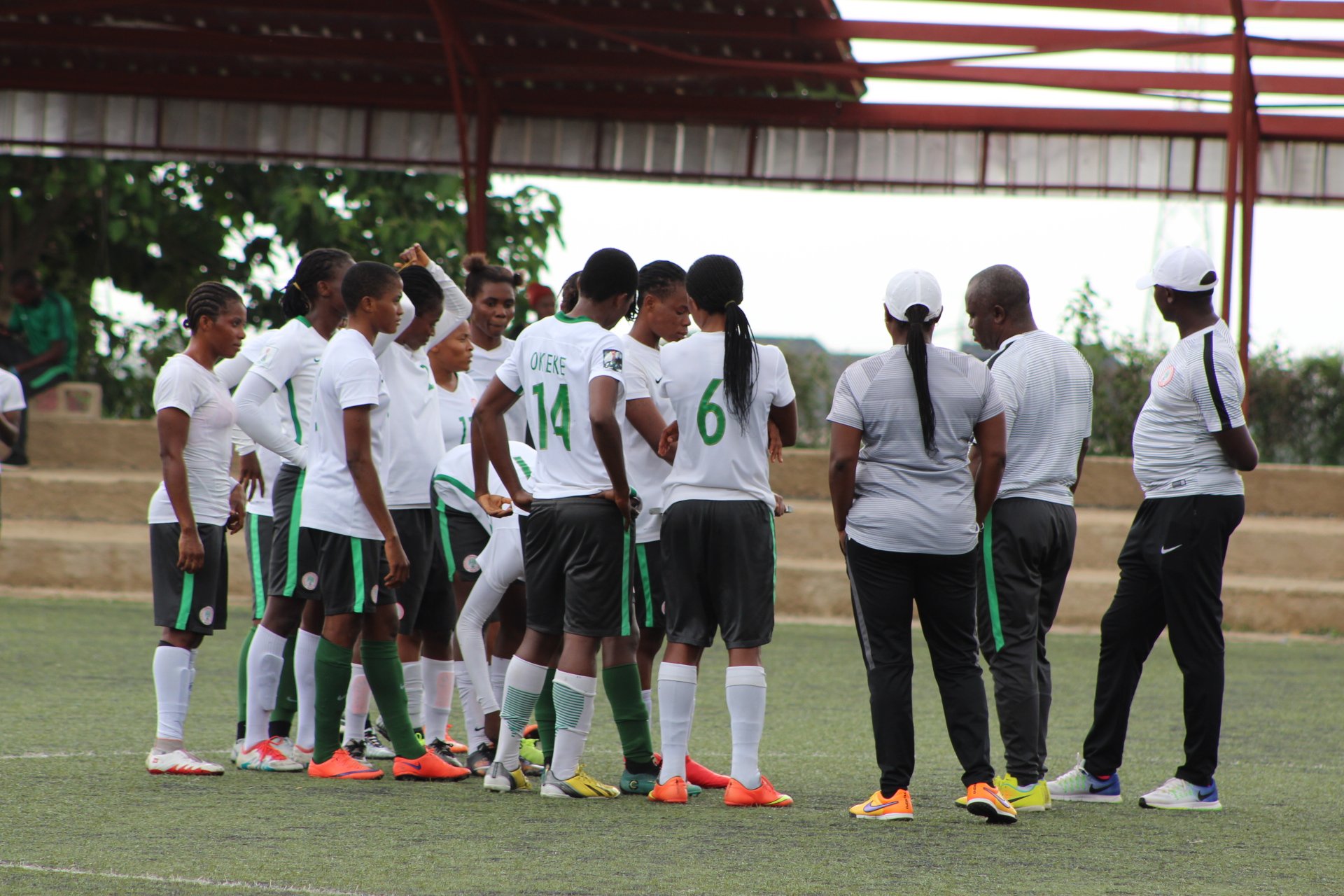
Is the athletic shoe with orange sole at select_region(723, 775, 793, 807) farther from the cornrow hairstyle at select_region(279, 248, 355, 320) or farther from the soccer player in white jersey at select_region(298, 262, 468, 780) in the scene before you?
the cornrow hairstyle at select_region(279, 248, 355, 320)

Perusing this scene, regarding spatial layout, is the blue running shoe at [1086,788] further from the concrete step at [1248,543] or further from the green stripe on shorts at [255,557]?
the concrete step at [1248,543]

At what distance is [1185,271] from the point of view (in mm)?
5660

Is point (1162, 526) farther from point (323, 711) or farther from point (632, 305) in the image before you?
point (323, 711)

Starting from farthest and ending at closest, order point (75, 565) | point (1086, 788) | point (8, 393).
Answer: point (75, 565) < point (8, 393) < point (1086, 788)

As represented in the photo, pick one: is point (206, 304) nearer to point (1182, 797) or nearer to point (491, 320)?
point (491, 320)

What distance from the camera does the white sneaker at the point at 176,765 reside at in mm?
5930

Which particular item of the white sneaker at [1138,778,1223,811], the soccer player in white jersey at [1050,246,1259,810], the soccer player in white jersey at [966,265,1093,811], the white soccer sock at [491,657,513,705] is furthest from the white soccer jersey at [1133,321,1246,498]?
the white soccer sock at [491,657,513,705]

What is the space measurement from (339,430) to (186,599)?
94 cm

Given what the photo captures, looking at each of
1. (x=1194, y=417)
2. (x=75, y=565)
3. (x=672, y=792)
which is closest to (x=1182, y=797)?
A: (x=1194, y=417)

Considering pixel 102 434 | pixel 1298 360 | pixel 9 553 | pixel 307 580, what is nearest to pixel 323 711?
pixel 307 580

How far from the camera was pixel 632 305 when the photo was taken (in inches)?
231

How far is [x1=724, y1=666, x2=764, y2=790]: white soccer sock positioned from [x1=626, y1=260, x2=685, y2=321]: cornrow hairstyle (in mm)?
1374

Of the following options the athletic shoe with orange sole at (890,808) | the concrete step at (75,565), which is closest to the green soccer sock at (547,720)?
the athletic shoe with orange sole at (890,808)

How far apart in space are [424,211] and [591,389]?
1416cm
